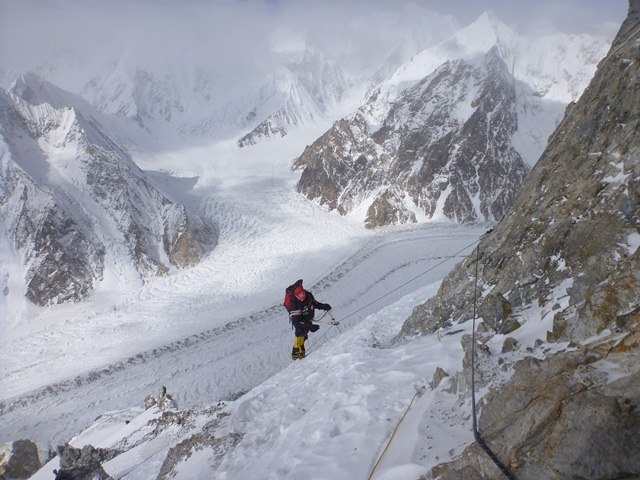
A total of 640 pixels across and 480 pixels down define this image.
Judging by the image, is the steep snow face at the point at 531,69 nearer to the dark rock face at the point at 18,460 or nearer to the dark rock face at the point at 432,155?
the dark rock face at the point at 432,155

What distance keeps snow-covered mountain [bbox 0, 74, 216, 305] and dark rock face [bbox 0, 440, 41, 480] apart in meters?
19.8

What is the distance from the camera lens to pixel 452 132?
176ft

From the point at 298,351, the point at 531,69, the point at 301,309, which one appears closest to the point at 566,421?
the point at 301,309

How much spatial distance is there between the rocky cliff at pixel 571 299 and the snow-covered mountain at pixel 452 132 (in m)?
35.1

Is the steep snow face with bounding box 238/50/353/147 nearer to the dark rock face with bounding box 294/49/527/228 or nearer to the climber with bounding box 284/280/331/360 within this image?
the dark rock face with bounding box 294/49/527/228

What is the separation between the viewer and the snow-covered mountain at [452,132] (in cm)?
4784

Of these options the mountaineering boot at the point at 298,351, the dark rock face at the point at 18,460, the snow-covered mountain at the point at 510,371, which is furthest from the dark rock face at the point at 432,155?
the snow-covered mountain at the point at 510,371

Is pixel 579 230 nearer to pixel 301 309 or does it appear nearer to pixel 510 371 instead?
pixel 510 371

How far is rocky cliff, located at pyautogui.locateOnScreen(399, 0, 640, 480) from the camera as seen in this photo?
3504 millimetres

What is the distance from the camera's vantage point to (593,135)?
841 centimetres

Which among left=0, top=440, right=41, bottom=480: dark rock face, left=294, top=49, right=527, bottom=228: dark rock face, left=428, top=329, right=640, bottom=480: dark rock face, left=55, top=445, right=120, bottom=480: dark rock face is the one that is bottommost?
left=0, top=440, right=41, bottom=480: dark rock face

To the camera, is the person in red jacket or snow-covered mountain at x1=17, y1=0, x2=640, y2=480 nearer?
snow-covered mountain at x1=17, y1=0, x2=640, y2=480

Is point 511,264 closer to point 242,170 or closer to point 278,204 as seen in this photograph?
point 278,204

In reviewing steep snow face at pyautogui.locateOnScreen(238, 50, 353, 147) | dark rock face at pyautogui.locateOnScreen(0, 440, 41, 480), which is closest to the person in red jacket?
dark rock face at pyautogui.locateOnScreen(0, 440, 41, 480)
